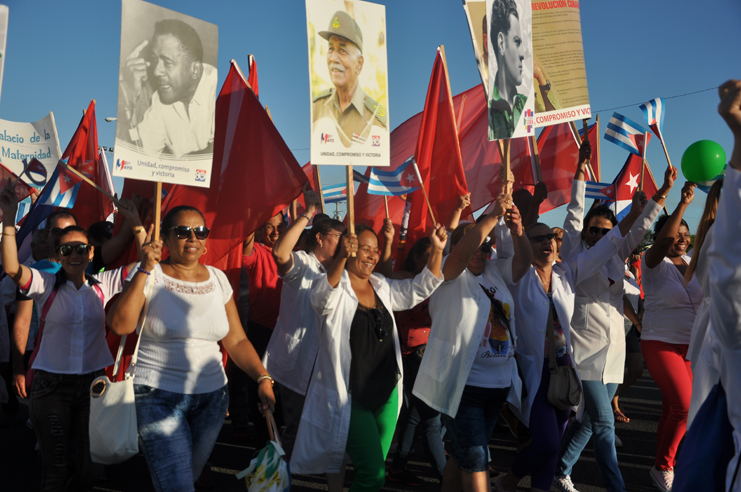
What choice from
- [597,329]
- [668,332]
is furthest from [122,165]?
[668,332]

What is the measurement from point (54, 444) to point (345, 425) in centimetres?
168

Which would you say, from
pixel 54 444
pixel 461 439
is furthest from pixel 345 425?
pixel 54 444

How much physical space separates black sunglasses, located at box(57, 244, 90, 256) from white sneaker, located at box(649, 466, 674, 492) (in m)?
4.49

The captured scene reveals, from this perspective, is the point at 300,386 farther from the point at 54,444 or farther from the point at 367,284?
the point at 54,444

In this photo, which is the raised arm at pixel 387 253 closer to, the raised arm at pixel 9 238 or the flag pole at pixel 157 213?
the flag pole at pixel 157 213

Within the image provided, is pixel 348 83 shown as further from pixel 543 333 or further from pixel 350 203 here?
pixel 543 333

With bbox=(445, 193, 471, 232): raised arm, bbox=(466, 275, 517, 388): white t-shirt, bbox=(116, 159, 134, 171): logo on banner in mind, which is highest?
bbox=(116, 159, 134, 171): logo on banner

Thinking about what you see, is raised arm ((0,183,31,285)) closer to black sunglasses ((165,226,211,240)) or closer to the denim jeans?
the denim jeans

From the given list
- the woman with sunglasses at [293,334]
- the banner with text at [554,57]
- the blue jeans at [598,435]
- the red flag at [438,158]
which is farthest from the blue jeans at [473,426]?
the banner with text at [554,57]

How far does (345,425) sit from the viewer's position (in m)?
3.66

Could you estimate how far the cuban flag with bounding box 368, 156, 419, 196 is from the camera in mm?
4898

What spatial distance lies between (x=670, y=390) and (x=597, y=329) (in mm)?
763

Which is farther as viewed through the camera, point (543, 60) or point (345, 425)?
point (543, 60)

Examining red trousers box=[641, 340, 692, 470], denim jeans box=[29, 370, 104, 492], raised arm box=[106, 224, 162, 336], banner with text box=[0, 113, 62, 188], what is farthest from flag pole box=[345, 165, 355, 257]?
banner with text box=[0, 113, 62, 188]
